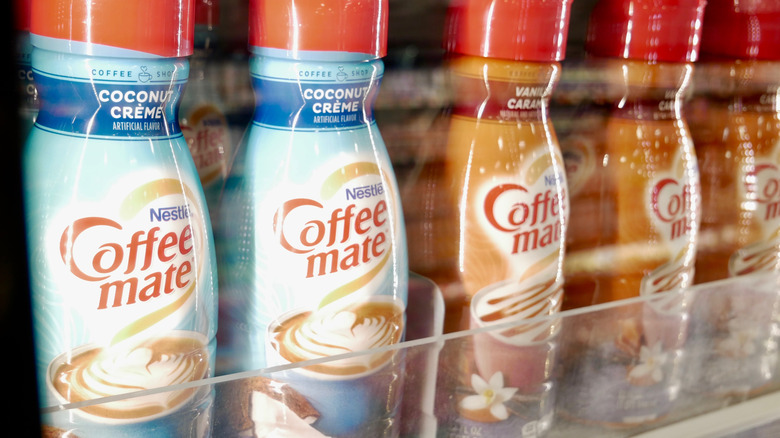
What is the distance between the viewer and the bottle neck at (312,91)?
2.04ft

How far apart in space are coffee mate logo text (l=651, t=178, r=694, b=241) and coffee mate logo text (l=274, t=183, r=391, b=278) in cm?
39

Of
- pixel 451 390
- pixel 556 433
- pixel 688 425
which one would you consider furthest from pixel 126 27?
pixel 688 425

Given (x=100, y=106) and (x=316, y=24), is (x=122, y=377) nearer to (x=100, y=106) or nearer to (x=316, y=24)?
(x=100, y=106)

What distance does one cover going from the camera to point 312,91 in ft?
2.06

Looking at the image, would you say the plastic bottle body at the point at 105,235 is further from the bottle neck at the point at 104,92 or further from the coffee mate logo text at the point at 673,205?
the coffee mate logo text at the point at 673,205

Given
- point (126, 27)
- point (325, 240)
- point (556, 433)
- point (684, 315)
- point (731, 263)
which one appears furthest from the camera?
point (731, 263)

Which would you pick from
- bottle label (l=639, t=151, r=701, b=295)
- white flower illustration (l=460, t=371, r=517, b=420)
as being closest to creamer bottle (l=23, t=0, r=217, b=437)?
white flower illustration (l=460, t=371, r=517, b=420)

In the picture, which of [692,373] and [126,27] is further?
[692,373]

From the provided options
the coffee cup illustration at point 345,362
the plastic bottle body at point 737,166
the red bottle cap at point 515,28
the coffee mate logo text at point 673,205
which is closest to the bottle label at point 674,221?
the coffee mate logo text at point 673,205

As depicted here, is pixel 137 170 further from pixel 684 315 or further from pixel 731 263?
pixel 731 263

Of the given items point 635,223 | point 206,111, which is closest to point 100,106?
point 206,111

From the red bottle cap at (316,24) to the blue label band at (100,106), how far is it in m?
0.10

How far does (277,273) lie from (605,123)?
477mm

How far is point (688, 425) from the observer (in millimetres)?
781
